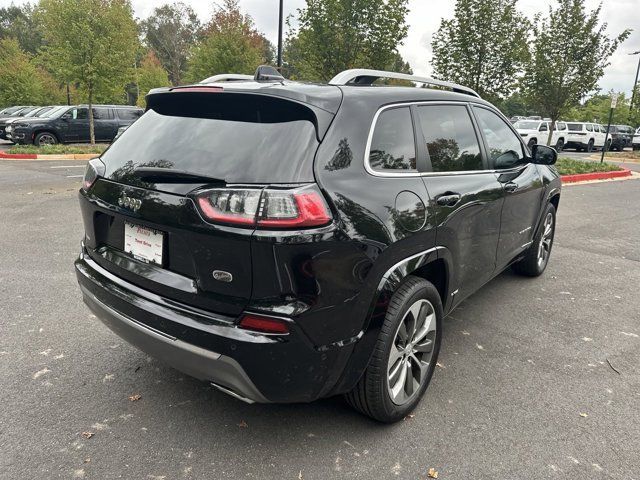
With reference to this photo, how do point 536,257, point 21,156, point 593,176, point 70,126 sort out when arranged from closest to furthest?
point 536,257 < point 21,156 < point 593,176 < point 70,126

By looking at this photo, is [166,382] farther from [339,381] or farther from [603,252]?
[603,252]

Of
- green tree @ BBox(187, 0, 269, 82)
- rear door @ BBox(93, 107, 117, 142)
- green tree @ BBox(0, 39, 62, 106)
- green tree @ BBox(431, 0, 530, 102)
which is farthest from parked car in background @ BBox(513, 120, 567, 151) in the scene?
green tree @ BBox(0, 39, 62, 106)

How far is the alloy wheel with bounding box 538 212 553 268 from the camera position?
16.6ft

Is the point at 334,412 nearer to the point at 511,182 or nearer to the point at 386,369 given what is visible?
the point at 386,369

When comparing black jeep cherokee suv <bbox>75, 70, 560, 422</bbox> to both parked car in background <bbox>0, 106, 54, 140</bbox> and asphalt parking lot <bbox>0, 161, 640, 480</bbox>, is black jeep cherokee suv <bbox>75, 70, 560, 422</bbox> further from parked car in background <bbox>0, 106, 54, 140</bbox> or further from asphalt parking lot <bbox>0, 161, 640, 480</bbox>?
parked car in background <bbox>0, 106, 54, 140</bbox>

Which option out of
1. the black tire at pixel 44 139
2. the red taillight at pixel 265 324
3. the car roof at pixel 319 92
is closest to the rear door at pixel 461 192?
the car roof at pixel 319 92

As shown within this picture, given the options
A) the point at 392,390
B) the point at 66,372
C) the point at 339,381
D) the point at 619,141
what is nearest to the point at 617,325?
the point at 392,390

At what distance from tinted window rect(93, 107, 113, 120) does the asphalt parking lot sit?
16.9m

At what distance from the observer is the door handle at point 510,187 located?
3.67 metres

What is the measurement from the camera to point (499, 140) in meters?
3.86

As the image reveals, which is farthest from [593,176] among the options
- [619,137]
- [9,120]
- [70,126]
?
[619,137]

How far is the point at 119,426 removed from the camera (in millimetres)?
2570

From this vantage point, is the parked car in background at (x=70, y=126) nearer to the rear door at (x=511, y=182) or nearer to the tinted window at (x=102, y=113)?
the tinted window at (x=102, y=113)

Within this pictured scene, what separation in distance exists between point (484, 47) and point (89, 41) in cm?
1304
